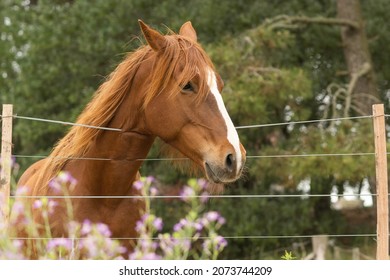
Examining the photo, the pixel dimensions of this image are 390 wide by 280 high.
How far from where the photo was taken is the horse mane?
4598 millimetres

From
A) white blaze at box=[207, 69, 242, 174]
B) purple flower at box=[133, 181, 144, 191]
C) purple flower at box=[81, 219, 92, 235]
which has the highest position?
white blaze at box=[207, 69, 242, 174]

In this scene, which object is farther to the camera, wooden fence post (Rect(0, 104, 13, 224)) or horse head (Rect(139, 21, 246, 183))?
wooden fence post (Rect(0, 104, 13, 224))

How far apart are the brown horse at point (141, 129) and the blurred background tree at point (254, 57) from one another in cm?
707

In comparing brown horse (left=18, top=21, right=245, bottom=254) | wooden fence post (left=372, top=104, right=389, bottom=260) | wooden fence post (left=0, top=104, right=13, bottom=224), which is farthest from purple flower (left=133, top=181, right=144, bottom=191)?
wooden fence post (left=372, top=104, right=389, bottom=260)

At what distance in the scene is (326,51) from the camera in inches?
591

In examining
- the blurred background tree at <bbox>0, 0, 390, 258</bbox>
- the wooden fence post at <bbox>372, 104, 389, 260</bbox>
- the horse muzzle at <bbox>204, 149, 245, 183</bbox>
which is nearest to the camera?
the horse muzzle at <bbox>204, 149, 245, 183</bbox>

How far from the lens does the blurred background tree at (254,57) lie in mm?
12922

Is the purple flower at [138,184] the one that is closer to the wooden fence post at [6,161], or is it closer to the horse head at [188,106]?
the horse head at [188,106]

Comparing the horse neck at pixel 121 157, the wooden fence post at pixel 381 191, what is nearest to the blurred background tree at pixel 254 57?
the wooden fence post at pixel 381 191

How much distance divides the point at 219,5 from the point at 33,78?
368 centimetres

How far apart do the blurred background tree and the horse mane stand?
276 inches

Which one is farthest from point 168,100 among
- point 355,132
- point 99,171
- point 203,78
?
point 355,132

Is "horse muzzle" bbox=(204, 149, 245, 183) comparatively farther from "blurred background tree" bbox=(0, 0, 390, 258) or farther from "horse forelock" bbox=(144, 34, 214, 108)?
"blurred background tree" bbox=(0, 0, 390, 258)
